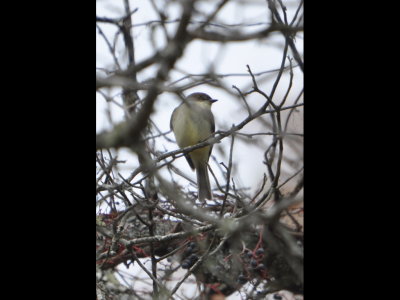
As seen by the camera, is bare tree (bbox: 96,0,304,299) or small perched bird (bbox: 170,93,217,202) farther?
small perched bird (bbox: 170,93,217,202)

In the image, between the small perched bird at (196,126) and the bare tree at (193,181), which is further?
the small perched bird at (196,126)

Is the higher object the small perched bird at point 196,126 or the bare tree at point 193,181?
the small perched bird at point 196,126

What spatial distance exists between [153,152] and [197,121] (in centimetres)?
127

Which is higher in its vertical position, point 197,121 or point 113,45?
point 197,121

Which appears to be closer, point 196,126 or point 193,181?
point 193,181

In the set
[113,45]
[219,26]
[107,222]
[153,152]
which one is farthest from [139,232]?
[219,26]

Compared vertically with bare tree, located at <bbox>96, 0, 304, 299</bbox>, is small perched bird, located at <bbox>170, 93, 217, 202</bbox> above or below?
above
